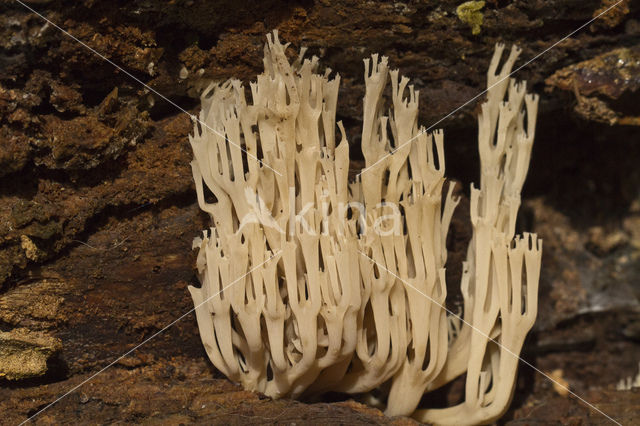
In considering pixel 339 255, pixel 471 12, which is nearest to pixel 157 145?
pixel 339 255

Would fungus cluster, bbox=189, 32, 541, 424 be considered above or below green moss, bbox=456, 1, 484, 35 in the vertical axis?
below

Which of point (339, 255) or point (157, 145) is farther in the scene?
point (157, 145)

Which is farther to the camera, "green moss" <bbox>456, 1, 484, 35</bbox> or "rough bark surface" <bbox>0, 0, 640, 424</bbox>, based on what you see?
"green moss" <bbox>456, 1, 484, 35</bbox>

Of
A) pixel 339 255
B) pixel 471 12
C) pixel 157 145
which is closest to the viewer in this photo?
pixel 339 255

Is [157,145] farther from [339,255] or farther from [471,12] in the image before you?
[471,12]

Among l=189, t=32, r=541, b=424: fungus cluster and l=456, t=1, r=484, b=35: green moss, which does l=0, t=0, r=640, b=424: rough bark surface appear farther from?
l=189, t=32, r=541, b=424: fungus cluster

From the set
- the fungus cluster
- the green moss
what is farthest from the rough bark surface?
the fungus cluster

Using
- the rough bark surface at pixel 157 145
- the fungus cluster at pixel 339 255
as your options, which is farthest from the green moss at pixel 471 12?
the fungus cluster at pixel 339 255
